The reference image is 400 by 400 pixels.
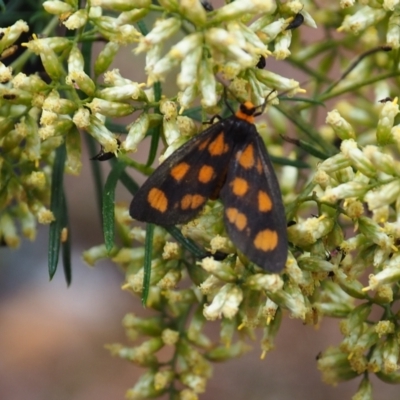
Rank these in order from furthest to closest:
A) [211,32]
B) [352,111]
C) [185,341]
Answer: [352,111]
[185,341]
[211,32]

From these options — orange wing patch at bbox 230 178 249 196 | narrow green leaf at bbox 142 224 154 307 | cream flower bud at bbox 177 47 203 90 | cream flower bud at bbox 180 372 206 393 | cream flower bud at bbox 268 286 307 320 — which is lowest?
cream flower bud at bbox 180 372 206 393

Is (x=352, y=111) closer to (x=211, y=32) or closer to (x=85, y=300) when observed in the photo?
(x=211, y=32)

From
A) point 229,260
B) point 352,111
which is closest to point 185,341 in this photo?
point 229,260

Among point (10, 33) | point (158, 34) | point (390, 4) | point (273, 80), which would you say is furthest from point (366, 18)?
point (10, 33)

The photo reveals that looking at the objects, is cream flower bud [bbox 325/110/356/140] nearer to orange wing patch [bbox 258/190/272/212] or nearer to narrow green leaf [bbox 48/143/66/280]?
orange wing patch [bbox 258/190/272/212]

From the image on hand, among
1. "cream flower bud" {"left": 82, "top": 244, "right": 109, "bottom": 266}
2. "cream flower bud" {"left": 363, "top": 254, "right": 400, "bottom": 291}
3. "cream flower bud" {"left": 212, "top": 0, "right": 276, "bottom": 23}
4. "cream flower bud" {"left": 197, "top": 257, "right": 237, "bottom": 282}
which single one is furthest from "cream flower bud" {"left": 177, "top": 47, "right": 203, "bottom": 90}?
"cream flower bud" {"left": 82, "top": 244, "right": 109, "bottom": 266}

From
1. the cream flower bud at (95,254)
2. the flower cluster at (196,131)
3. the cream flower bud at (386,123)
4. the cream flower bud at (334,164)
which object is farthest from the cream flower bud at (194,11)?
the cream flower bud at (95,254)
